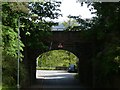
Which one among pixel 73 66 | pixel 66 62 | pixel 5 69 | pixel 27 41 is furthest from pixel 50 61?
pixel 5 69

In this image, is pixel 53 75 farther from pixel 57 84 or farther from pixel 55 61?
pixel 55 61

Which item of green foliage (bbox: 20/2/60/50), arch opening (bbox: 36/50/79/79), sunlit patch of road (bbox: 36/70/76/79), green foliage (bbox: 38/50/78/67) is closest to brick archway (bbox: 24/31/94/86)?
green foliage (bbox: 20/2/60/50)

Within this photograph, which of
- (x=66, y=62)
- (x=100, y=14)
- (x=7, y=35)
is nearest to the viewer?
(x=7, y=35)

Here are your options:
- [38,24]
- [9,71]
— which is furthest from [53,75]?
[9,71]

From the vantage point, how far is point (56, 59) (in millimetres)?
85625

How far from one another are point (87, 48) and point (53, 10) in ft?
34.0

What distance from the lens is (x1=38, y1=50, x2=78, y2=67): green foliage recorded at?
3273 inches

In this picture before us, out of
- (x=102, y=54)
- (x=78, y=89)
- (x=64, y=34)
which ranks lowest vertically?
(x=78, y=89)

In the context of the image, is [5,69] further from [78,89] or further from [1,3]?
[78,89]

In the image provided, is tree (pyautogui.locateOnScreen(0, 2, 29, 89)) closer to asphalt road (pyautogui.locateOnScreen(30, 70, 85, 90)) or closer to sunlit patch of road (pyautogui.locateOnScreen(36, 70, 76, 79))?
asphalt road (pyautogui.locateOnScreen(30, 70, 85, 90))

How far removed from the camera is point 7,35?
26.6 meters

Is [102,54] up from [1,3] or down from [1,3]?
down

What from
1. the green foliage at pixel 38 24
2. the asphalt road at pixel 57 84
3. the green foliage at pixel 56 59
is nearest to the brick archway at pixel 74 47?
the asphalt road at pixel 57 84

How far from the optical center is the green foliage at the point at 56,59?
83125mm
